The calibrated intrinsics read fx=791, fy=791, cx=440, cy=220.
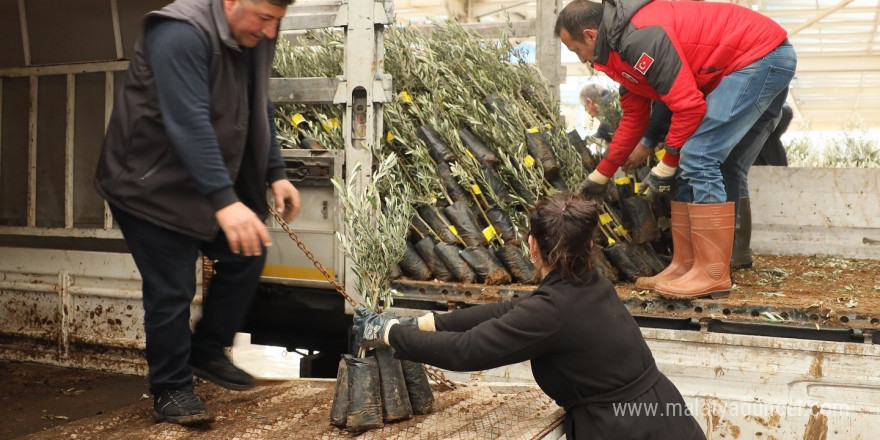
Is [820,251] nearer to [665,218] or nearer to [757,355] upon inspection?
[665,218]

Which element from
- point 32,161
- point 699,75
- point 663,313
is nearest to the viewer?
point 663,313

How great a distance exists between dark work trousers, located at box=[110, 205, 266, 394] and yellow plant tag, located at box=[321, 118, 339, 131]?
189cm

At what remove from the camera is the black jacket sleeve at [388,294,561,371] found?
2699 millimetres

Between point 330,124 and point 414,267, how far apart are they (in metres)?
1.15

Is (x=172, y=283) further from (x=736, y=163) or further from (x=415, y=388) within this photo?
(x=736, y=163)

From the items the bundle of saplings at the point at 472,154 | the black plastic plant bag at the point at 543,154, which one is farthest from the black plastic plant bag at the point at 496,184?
the black plastic plant bag at the point at 543,154

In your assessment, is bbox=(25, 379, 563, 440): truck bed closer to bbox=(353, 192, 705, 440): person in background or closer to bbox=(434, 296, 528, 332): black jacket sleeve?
bbox=(353, 192, 705, 440): person in background

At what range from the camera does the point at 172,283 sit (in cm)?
308

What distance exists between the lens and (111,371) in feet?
17.1

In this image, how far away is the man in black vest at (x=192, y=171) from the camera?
9.09 feet

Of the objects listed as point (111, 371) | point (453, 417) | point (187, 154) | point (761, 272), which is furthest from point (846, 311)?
point (111, 371)

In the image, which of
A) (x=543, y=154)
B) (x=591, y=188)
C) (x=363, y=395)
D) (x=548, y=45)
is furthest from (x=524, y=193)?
(x=363, y=395)

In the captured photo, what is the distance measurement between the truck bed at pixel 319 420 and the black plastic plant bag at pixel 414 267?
3.34 ft

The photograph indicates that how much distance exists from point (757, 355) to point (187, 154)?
8.48 feet
